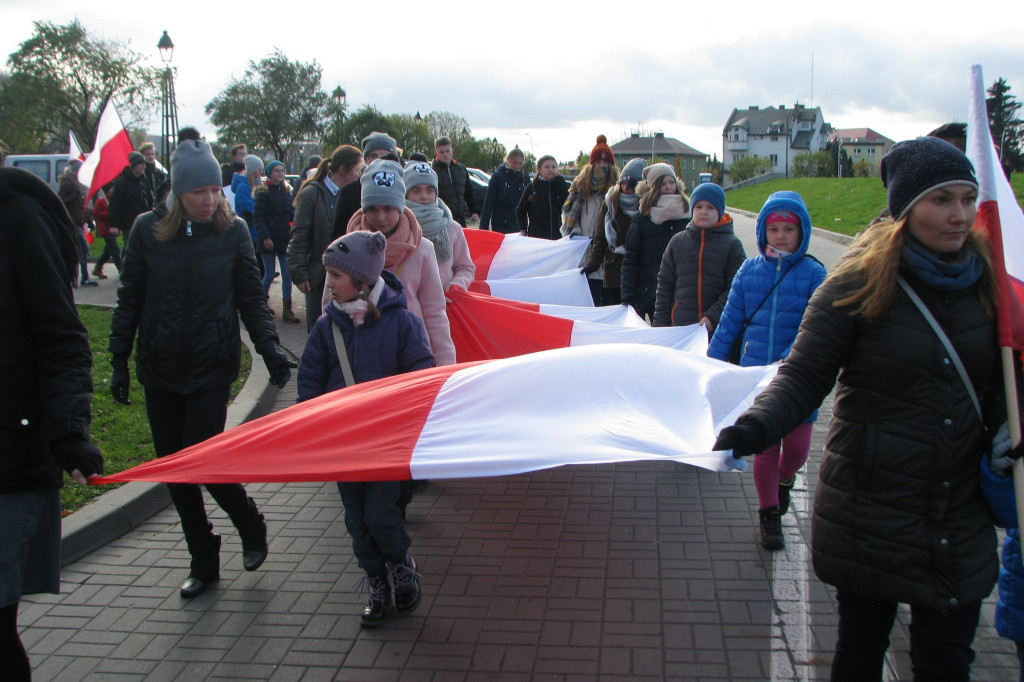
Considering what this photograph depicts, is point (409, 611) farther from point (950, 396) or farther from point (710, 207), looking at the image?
point (710, 207)

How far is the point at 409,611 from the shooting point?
165 inches

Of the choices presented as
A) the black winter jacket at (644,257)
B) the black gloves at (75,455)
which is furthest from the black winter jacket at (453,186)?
the black gloves at (75,455)

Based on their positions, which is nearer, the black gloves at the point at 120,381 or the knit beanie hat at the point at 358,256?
the knit beanie hat at the point at 358,256

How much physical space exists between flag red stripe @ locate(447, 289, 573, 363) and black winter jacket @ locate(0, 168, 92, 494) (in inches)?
134

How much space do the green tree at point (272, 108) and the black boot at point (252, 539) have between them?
187ft

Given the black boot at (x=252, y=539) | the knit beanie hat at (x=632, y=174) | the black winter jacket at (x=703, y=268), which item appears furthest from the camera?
the knit beanie hat at (x=632, y=174)

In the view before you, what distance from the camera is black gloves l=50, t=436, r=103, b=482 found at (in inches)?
111

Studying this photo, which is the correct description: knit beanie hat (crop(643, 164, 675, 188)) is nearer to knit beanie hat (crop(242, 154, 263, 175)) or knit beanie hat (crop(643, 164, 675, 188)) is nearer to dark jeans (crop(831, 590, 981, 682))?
dark jeans (crop(831, 590, 981, 682))

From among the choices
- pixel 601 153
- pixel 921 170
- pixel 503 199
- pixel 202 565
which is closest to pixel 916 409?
pixel 921 170

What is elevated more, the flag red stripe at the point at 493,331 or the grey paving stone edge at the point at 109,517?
the flag red stripe at the point at 493,331

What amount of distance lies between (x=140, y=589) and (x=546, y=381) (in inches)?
94.0

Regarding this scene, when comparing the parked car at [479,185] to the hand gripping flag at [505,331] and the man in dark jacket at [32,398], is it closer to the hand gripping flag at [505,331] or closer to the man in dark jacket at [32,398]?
the hand gripping flag at [505,331]

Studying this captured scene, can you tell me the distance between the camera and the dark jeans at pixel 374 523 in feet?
13.3

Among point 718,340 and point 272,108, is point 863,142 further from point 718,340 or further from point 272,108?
point 718,340
